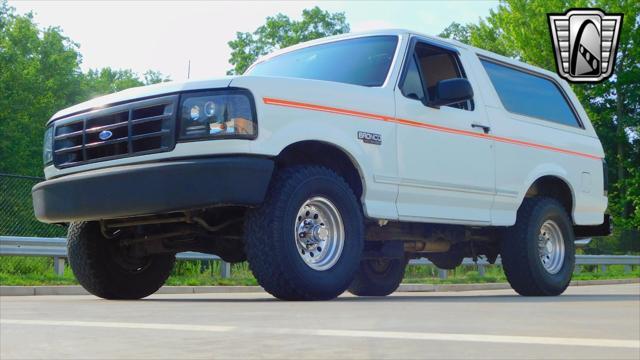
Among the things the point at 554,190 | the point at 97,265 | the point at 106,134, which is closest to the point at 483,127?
the point at 554,190

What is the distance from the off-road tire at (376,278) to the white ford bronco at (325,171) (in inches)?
29.4

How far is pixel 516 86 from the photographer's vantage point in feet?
30.4

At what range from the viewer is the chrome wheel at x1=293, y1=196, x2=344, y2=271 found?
6609mm

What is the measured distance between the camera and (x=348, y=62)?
777 centimetres

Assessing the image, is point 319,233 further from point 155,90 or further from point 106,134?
point 106,134

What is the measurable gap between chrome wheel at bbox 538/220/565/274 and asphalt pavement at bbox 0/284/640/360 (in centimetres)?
306

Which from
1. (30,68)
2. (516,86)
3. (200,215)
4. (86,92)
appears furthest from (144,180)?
(86,92)

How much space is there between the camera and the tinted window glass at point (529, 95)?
898 cm

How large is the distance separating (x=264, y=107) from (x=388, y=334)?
2.67 meters

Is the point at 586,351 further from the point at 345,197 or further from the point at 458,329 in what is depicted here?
the point at 345,197

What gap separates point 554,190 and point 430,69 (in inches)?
78.0

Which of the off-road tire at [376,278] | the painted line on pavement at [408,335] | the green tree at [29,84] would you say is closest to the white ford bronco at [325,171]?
the off-road tire at [376,278]

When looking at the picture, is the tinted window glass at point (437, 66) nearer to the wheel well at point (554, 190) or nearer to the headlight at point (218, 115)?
the wheel well at point (554, 190)

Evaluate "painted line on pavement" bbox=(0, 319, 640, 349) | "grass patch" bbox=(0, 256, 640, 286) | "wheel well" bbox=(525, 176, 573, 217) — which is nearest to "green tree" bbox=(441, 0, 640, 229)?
"grass patch" bbox=(0, 256, 640, 286)
